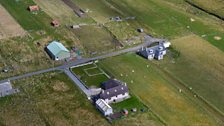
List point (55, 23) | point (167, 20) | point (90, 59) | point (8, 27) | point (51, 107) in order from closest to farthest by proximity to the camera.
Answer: point (51, 107) < point (90, 59) < point (8, 27) < point (55, 23) < point (167, 20)

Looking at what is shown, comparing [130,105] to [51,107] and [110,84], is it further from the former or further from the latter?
[51,107]

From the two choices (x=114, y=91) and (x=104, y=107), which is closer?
(x=104, y=107)

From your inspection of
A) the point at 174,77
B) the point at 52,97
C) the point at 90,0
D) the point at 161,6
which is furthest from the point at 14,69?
the point at 161,6

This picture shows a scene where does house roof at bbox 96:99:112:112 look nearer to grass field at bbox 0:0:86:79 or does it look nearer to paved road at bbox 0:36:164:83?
paved road at bbox 0:36:164:83

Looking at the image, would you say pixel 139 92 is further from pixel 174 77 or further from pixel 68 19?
pixel 68 19

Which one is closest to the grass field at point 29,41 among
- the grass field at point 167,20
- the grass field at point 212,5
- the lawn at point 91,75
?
the lawn at point 91,75

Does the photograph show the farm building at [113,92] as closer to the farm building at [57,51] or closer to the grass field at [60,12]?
the farm building at [57,51]

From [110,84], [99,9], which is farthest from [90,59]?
[99,9]
